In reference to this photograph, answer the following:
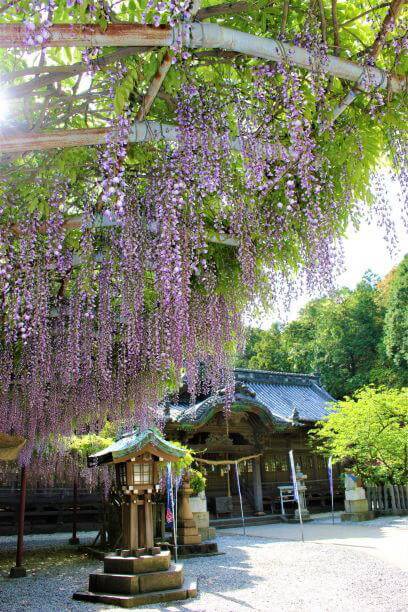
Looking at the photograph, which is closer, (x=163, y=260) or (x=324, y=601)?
(x=163, y=260)

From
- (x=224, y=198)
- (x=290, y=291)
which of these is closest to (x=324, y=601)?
(x=290, y=291)

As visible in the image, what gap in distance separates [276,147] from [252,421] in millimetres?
14694

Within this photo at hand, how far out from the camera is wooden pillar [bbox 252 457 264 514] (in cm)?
1669

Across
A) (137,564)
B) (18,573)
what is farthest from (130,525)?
(18,573)

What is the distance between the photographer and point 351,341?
30.7 metres

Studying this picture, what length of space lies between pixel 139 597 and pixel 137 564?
1.65 ft

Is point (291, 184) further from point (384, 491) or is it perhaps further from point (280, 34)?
point (384, 491)

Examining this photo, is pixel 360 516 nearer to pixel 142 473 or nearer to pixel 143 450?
pixel 142 473

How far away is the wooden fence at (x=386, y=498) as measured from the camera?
48.2 ft

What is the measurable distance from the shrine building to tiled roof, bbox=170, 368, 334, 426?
0.03m

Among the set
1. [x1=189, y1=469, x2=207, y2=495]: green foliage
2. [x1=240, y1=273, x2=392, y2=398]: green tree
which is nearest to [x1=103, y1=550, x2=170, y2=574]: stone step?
[x1=189, y1=469, x2=207, y2=495]: green foliage

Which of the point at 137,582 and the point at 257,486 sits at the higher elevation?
the point at 257,486

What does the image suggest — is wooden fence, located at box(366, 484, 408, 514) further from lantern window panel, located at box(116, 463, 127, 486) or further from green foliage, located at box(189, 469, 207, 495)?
lantern window panel, located at box(116, 463, 127, 486)

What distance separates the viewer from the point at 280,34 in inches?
121
